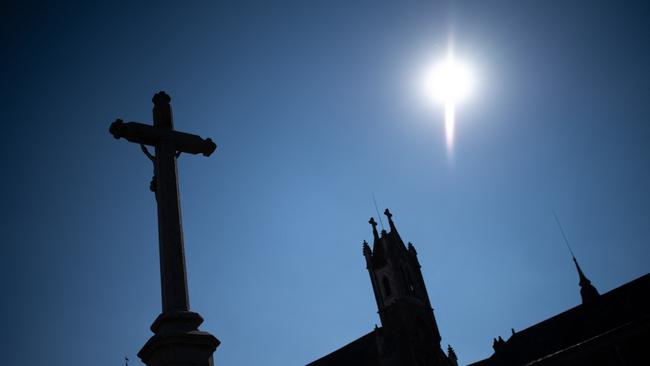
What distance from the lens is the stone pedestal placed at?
246 inches

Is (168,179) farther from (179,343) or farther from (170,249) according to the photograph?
(179,343)

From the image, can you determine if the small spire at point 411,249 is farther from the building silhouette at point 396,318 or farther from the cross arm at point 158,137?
the cross arm at point 158,137

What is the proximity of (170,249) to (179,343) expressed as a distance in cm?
176

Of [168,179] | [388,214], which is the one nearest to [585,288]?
[388,214]

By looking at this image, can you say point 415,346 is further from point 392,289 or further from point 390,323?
point 392,289

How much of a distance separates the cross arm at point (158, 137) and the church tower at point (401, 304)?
32.1 m

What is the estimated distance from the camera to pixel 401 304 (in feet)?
136

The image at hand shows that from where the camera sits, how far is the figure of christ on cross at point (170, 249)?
6.32 meters

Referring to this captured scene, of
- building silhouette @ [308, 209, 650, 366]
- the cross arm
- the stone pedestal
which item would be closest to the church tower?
building silhouette @ [308, 209, 650, 366]

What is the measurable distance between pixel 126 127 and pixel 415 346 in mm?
35880

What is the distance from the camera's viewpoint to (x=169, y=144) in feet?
29.4

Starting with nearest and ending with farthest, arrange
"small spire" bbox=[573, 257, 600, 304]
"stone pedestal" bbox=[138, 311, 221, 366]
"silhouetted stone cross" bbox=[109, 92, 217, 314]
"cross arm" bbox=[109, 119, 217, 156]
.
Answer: "stone pedestal" bbox=[138, 311, 221, 366], "silhouetted stone cross" bbox=[109, 92, 217, 314], "cross arm" bbox=[109, 119, 217, 156], "small spire" bbox=[573, 257, 600, 304]

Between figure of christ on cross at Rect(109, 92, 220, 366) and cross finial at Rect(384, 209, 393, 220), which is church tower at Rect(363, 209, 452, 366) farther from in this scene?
figure of christ on cross at Rect(109, 92, 220, 366)

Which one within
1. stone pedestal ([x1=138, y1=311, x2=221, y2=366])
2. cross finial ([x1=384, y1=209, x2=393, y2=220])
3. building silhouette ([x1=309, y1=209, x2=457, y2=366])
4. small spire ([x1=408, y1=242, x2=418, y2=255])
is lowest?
stone pedestal ([x1=138, y1=311, x2=221, y2=366])
